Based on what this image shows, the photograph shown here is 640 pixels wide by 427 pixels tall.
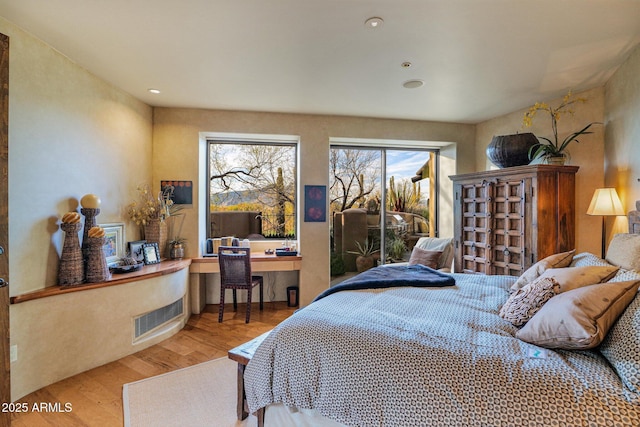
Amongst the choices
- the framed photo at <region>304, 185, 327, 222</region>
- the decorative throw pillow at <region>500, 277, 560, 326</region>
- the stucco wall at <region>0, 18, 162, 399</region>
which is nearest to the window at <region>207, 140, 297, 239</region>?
the framed photo at <region>304, 185, 327, 222</region>

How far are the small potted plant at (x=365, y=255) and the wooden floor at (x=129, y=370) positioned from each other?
140 cm

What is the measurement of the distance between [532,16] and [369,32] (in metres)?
1.05

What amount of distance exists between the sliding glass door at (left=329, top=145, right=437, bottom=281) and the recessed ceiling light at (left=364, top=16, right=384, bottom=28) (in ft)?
8.44

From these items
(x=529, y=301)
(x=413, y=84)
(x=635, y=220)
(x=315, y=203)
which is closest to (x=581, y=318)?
(x=529, y=301)

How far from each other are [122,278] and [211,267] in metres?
1.15

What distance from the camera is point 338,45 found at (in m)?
2.31

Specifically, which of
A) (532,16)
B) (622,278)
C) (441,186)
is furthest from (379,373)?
(441,186)


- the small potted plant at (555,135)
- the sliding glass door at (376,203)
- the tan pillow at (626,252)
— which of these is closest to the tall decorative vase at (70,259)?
the sliding glass door at (376,203)

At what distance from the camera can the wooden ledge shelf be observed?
2.19 meters

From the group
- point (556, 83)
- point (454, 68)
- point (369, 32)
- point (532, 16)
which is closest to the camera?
point (532, 16)

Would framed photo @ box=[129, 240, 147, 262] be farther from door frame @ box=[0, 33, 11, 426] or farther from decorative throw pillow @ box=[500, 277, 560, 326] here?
decorative throw pillow @ box=[500, 277, 560, 326]

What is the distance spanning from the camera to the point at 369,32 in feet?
7.03

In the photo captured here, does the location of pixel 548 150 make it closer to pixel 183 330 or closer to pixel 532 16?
pixel 532 16

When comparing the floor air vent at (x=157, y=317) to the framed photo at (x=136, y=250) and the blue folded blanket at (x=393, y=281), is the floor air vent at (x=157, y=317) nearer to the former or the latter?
the framed photo at (x=136, y=250)
